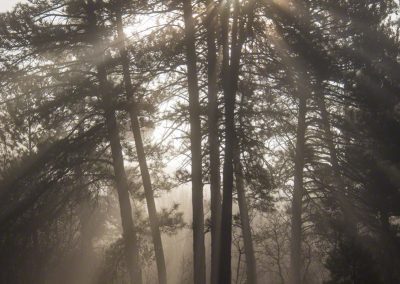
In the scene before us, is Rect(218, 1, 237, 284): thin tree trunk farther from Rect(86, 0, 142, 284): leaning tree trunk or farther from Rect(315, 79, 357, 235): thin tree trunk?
Rect(315, 79, 357, 235): thin tree trunk

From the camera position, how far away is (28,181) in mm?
12727

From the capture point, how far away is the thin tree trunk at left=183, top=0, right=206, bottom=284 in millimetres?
11961

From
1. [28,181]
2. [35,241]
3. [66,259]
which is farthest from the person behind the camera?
[66,259]

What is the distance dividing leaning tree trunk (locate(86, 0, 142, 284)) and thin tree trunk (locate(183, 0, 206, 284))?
2216mm

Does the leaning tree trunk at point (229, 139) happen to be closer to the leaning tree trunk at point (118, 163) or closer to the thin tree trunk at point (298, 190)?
the leaning tree trunk at point (118, 163)

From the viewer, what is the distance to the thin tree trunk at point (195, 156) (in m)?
12.0

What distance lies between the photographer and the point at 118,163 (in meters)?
13.7

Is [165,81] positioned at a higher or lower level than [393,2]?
lower

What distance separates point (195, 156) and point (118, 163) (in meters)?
2.67

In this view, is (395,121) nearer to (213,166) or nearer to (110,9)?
(213,166)

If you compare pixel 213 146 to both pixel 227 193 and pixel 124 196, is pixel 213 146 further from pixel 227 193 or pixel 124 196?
pixel 124 196

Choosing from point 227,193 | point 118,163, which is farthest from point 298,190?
point 118,163

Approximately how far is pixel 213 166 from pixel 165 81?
3.23 metres

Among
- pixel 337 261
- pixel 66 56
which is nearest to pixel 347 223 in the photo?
pixel 337 261
